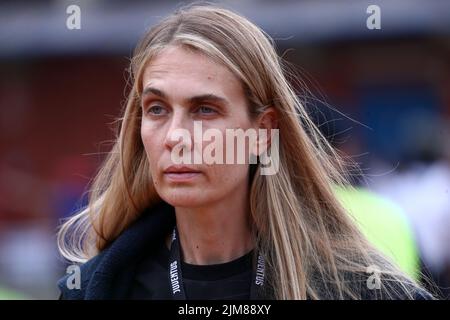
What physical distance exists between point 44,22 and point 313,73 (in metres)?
4.11

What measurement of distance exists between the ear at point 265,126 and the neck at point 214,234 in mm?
189

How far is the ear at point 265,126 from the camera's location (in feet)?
10.2

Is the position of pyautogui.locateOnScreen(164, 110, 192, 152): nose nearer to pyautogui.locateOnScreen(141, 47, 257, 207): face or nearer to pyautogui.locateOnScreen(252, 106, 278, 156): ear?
pyautogui.locateOnScreen(141, 47, 257, 207): face

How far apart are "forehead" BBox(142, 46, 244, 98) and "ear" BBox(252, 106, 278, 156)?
0.13 meters

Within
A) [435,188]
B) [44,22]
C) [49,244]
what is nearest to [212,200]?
[435,188]

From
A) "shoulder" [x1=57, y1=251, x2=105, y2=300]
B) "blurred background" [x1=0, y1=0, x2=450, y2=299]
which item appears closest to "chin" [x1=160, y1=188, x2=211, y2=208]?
"shoulder" [x1=57, y1=251, x2=105, y2=300]

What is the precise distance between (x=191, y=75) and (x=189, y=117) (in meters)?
0.13

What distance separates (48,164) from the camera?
590 inches

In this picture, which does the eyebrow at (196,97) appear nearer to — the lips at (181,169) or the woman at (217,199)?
the woman at (217,199)

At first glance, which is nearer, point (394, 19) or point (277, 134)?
point (277, 134)

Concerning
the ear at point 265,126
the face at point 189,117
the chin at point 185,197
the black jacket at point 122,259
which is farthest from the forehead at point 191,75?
the black jacket at point 122,259

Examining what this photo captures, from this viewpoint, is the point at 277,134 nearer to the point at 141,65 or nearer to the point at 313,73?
the point at 141,65

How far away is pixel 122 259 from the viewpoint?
3.08 metres

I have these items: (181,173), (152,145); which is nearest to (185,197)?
(181,173)
